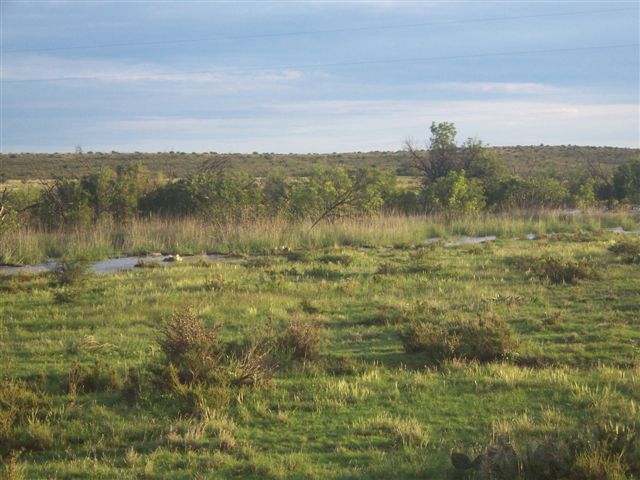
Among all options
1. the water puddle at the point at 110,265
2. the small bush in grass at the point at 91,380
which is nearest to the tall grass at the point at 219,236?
the water puddle at the point at 110,265

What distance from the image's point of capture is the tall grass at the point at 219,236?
1934cm

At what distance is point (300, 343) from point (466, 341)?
6.18ft

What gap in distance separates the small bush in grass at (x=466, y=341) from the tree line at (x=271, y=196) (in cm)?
1445

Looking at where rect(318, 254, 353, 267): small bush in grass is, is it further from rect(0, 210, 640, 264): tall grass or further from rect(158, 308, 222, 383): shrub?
rect(158, 308, 222, 383): shrub

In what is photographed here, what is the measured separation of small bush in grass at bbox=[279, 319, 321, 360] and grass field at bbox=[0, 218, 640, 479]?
87mm

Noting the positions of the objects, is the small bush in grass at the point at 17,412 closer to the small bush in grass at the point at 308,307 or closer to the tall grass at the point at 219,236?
the small bush in grass at the point at 308,307

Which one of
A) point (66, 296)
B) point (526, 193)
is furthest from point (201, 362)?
point (526, 193)

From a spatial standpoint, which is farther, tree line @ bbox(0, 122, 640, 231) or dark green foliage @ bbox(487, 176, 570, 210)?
dark green foliage @ bbox(487, 176, 570, 210)

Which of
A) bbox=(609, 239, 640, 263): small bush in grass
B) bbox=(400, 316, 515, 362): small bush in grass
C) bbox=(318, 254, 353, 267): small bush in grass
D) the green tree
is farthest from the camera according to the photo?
the green tree

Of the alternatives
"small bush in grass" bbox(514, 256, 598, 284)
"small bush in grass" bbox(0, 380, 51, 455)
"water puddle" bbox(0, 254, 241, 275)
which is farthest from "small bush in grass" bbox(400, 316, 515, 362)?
"water puddle" bbox(0, 254, 241, 275)

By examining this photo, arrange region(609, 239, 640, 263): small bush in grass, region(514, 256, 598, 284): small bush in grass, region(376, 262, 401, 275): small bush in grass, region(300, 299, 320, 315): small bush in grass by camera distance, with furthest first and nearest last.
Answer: region(609, 239, 640, 263): small bush in grass
region(376, 262, 401, 275): small bush in grass
region(514, 256, 598, 284): small bush in grass
region(300, 299, 320, 315): small bush in grass

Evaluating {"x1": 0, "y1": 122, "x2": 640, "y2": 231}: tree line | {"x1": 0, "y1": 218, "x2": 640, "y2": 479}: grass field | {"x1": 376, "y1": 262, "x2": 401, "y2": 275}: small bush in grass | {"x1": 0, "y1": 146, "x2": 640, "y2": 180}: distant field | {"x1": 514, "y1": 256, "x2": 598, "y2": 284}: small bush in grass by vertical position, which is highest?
{"x1": 0, "y1": 146, "x2": 640, "y2": 180}: distant field

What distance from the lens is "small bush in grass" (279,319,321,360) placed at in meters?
7.97

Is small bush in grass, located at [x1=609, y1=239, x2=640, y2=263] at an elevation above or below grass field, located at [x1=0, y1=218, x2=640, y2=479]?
above
